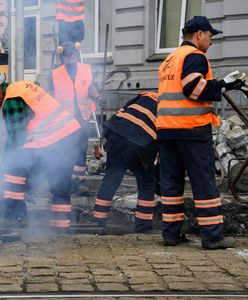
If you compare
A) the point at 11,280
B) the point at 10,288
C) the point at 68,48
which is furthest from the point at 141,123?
the point at 10,288

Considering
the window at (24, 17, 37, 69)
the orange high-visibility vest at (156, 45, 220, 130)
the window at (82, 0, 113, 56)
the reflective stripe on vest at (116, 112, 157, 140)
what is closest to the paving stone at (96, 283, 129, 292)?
the orange high-visibility vest at (156, 45, 220, 130)

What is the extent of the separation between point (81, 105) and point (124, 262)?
11.3ft

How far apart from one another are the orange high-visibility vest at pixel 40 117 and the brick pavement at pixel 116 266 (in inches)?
32.6

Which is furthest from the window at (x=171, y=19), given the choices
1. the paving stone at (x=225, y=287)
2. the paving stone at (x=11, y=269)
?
the paving stone at (x=225, y=287)

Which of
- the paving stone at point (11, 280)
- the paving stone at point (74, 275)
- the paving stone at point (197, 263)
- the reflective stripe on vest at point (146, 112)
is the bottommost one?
the paving stone at point (197, 263)

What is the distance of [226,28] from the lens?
12.9m

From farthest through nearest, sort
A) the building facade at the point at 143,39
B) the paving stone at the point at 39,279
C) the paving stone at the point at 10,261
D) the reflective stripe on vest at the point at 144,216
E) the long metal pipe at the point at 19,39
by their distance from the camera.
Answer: the building facade at the point at 143,39, the long metal pipe at the point at 19,39, the reflective stripe on vest at the point at 144,216, the paving stone at the point at 10,261, the paving stone at the point at 39,279

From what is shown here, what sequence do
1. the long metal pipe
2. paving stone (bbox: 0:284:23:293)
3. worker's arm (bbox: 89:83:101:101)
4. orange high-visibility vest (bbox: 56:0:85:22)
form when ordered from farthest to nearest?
worker's arm (bbox: 89:83:101:101) < the long metal pipe < orange high-visibility vest (bbox: 56:0:85:22) < paving stone (bbox: 0:284:23:293)

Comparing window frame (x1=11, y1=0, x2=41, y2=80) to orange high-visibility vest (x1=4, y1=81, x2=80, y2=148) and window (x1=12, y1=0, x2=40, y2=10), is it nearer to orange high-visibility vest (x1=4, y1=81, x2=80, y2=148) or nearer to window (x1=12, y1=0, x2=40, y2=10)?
window (x1=12, y1=0, x2=40, y2=10)

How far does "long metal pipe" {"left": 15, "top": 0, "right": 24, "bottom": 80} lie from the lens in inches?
318

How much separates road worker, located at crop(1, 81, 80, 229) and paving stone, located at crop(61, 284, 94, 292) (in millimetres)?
1920

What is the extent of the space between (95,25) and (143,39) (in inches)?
138

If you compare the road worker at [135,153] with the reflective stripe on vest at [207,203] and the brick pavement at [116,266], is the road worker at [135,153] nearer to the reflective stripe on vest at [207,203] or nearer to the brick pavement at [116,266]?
the brick pavement at [116,266]

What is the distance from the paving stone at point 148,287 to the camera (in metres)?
4.45
